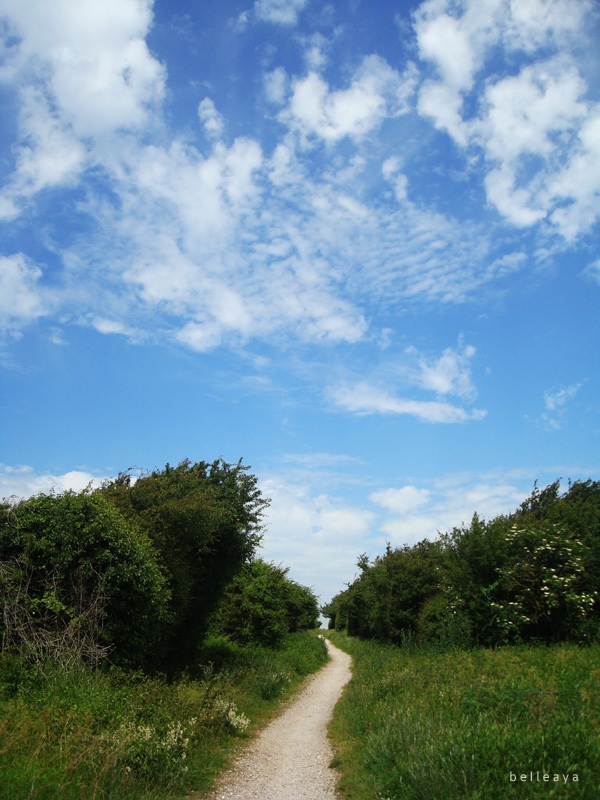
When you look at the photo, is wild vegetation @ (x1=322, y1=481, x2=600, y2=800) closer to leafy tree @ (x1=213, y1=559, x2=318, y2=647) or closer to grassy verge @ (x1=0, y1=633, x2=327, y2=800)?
grassy verge @ (x1=0, y1=633, x2=327, y2=800)

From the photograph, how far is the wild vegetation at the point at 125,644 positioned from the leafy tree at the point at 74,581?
3cm

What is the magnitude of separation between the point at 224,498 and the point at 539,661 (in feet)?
39.2

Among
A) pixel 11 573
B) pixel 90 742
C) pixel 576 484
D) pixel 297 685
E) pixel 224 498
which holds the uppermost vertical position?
pixel 576 484

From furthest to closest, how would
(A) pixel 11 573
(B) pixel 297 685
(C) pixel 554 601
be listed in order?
1. (B) pixel 297 685
2. (C) pixel 554 601
3. (A) pixel 11 573

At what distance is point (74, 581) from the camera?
11.4m

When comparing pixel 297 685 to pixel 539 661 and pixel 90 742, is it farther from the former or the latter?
pixel 90 742

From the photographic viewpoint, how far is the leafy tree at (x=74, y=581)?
1030cm

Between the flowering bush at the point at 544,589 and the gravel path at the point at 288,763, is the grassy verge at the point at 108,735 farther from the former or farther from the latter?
the flowering bush at the point at 544,589

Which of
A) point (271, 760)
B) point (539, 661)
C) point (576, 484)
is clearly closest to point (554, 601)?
point (539, 661)

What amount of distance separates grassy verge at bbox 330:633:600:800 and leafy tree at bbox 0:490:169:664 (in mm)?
5263

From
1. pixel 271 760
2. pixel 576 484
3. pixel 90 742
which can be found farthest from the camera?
pixel 576 484

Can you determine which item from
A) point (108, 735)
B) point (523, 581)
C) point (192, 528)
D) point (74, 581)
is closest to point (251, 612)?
point (192, 528)

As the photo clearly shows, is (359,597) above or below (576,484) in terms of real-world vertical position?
below

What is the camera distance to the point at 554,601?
14.4 m
